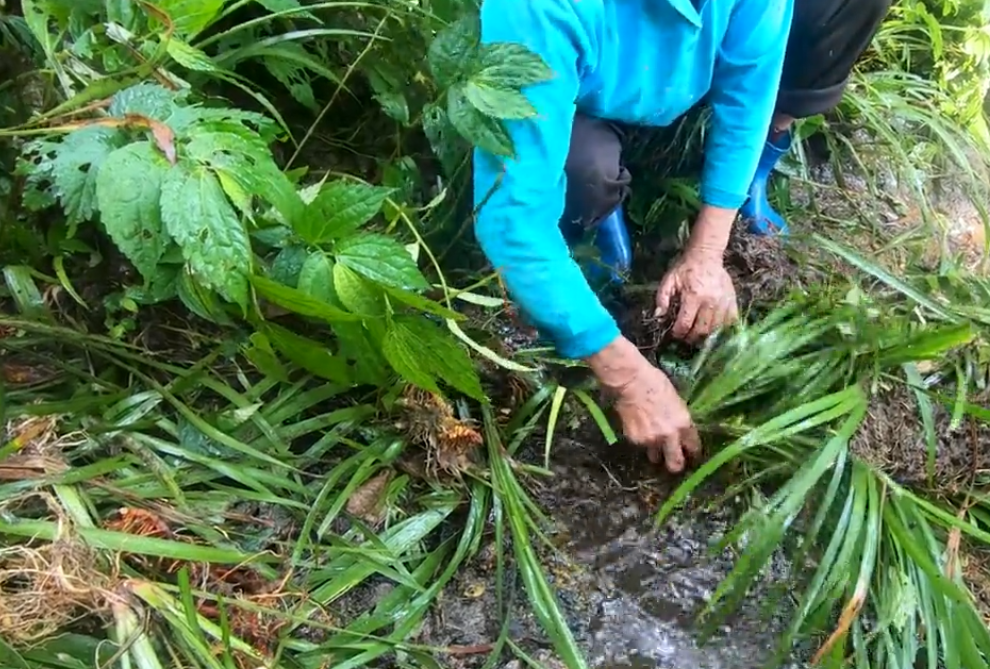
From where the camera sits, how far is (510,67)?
0.81m

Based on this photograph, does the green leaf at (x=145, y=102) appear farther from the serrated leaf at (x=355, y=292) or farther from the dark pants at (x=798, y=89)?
the dark pants at (x=798, y=89)

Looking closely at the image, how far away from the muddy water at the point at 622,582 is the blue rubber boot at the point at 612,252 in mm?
236

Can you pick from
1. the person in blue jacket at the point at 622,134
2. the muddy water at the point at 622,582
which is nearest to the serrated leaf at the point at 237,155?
the person in blue jacket at the point at 622,134

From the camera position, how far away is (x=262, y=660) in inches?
33.0

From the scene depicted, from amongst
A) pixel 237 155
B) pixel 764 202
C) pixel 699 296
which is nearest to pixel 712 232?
pixel 699 296

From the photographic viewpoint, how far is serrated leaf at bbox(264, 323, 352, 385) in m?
0.93

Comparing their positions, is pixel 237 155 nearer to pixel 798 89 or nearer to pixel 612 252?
pixel 612 252

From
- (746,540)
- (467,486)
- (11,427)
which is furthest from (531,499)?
(11,427)

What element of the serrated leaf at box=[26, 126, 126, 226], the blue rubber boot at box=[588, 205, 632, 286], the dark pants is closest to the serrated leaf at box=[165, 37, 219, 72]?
the serrated leaf at box=[26, 126, 126, 226]

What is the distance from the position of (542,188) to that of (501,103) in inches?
5.0

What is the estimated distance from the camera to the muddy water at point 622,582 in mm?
954

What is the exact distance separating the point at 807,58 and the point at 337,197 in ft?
2.44

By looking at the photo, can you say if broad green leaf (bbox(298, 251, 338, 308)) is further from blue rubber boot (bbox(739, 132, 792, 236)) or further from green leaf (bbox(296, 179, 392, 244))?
blue rubber boot (bbox(739, 132, 792, 236))

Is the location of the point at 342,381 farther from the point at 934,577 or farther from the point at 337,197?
the point at 934,577
